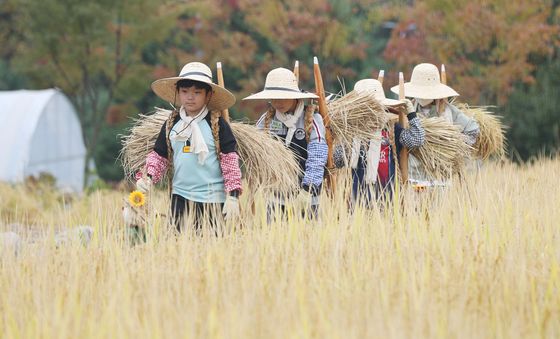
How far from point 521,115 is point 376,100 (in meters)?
9.20

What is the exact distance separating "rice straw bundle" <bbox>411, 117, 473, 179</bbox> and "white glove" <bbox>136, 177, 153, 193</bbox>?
1.98 meters

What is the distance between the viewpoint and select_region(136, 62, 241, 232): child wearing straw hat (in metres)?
5.21

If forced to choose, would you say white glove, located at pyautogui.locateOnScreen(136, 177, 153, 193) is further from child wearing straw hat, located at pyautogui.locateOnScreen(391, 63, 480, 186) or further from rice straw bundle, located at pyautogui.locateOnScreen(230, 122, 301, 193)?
child wearing straw hat, located at pyautogui.locateOnScreen(391, 63, 480, 186)

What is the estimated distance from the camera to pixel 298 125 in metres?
5.75

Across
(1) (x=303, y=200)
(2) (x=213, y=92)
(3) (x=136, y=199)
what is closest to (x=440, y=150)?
(1) (x=303, y=200)

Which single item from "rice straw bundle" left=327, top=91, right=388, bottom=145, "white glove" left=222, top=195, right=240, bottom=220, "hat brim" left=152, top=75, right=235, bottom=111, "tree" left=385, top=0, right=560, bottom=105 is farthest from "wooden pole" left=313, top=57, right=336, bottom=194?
"tree" left=385, top=0, right=560, bottom=105

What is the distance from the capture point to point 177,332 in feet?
10.5

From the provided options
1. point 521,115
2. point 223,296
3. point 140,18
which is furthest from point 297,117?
point 140,18

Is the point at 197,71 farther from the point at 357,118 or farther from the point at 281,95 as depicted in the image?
Result: the point at 357,118

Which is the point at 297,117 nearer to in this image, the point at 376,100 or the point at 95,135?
the point at 376,100

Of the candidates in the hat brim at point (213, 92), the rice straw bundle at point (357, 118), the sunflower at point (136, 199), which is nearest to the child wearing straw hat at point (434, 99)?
the rice straw bundle at point (357, 118)

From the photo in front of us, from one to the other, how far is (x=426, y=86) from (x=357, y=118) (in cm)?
127

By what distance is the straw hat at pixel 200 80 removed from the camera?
17.3 feet

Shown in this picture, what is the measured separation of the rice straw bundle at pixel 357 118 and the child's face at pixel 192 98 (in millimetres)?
963
